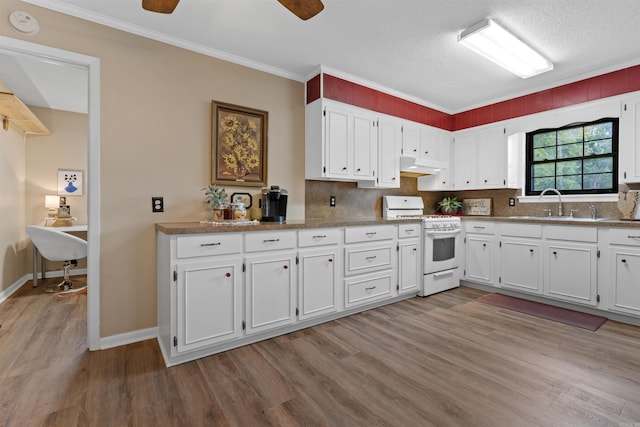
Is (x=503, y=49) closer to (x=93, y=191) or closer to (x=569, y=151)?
(x=569, y=151)

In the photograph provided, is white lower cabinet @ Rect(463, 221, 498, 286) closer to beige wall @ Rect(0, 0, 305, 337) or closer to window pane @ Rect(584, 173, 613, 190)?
window pane @ Rect(584, 173, 613, 190)

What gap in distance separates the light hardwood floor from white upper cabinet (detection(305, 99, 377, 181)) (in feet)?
5.22

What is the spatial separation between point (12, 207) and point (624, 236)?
6.75m

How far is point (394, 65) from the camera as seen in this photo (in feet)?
10.3

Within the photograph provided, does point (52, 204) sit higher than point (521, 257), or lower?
higher

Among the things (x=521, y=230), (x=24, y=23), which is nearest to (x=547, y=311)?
(x=521, y=230)

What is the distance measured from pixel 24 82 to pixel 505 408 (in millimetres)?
5323

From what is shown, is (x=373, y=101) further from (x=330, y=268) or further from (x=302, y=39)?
(x=330, y=268)

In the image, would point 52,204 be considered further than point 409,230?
A: Yes

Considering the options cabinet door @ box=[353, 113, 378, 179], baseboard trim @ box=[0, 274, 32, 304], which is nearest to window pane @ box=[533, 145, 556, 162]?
cabinet door @ box=[353, 113, 378, 179]

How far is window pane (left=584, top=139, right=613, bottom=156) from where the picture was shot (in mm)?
3393

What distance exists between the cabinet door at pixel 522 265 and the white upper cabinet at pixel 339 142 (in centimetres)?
184

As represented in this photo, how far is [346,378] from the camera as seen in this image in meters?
1.92

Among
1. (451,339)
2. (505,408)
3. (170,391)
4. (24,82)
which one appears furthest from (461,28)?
(24,82)
